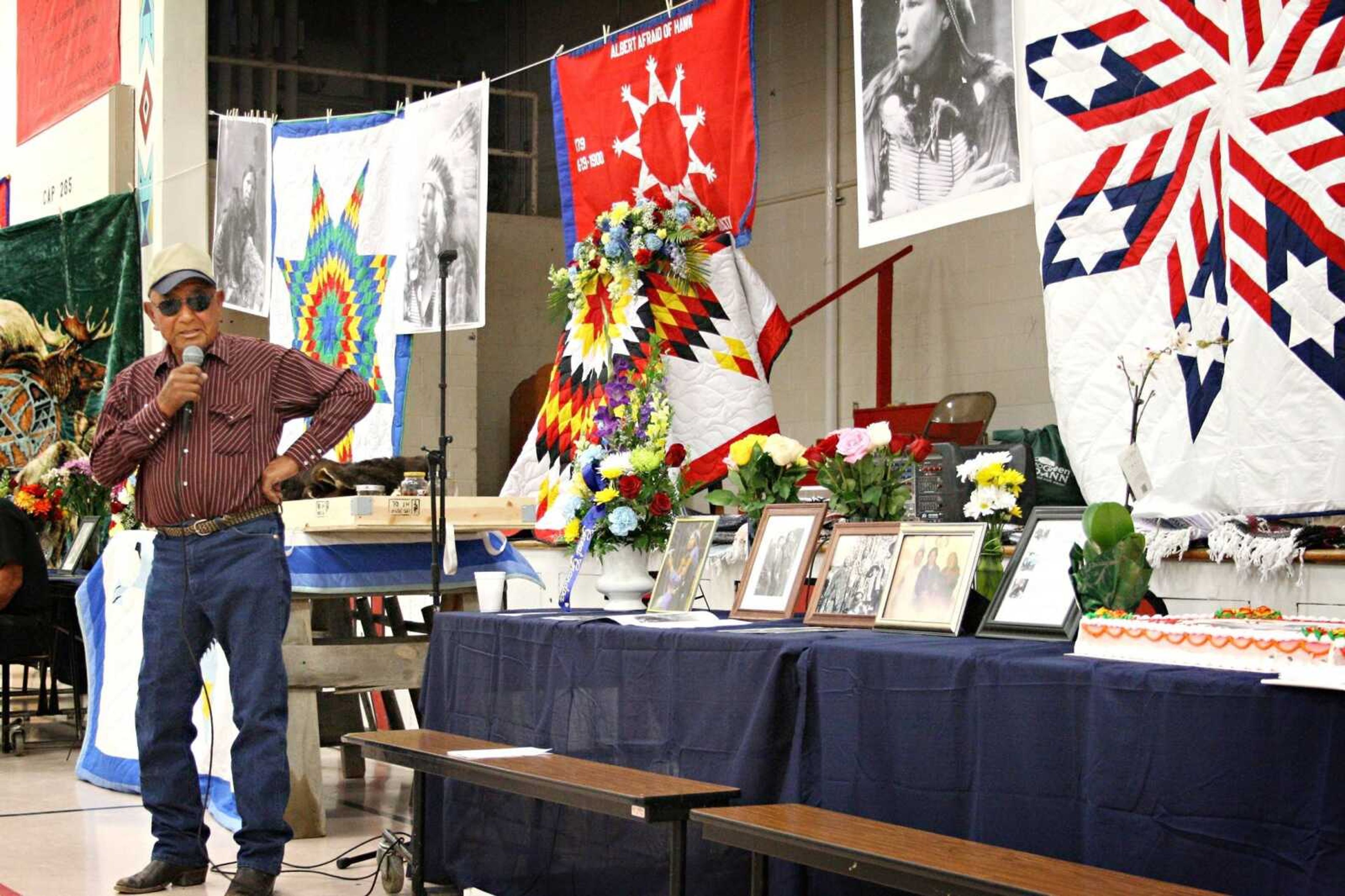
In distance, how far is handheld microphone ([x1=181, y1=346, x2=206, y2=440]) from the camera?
3391 millimetres

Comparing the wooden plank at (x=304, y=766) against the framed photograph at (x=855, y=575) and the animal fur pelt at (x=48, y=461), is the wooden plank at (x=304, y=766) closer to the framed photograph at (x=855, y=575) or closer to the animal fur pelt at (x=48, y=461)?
the framed photograph at (x=855, y=575)

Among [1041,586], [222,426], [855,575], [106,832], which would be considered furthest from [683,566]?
[106,832]

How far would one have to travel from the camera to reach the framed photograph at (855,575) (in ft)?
8.66

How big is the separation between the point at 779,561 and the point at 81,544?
5475mm

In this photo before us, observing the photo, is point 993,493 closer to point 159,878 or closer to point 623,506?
point 623,506

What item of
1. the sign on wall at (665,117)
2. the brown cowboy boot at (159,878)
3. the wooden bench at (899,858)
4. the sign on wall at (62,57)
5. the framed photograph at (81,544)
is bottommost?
the brown cowboy boot at (159,878)

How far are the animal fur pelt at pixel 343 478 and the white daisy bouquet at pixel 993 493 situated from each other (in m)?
2.52

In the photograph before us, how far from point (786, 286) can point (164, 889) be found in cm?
718

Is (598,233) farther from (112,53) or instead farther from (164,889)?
(112,53)

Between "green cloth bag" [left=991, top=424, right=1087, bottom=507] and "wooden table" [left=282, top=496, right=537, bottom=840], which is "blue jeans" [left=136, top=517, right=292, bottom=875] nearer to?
"wooden table" [left=282, top=496, right=537, bottom=840]

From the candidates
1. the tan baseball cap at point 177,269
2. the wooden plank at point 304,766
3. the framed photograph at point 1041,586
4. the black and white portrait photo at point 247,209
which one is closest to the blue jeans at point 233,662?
the tan baseball cap at point 177,269

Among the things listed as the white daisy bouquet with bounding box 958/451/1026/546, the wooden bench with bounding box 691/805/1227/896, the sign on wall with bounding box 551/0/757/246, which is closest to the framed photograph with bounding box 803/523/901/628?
Answer: the white daisy bouquet with bounding box 958/451/1026/546

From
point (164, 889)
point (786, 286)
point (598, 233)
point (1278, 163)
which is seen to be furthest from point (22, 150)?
point (1278, 163)

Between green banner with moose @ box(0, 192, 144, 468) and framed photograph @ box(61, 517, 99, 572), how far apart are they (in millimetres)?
1439
